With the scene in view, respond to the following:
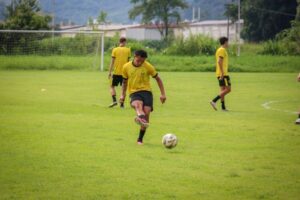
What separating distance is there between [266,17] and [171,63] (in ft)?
159

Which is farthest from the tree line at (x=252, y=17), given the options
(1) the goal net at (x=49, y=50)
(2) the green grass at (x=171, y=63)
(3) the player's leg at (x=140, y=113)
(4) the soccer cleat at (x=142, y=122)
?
(4) the soccer cleat at (x=142, y=122)

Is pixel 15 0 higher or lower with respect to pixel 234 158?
higher

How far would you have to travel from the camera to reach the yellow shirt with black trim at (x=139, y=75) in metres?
12.9

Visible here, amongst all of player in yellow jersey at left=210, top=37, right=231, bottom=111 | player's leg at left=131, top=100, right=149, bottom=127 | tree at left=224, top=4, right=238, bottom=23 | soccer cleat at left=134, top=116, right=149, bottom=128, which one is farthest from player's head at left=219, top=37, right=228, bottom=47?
tree at left=224, top=4, right=238, bottom=23

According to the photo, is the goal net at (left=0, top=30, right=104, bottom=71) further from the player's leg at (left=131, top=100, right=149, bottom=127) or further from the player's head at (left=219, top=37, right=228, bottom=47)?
the player's leg at (left=131, top=100, right=149, bottom=127)

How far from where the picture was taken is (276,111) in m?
19.2

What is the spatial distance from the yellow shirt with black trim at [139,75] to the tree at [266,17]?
78.5 meters

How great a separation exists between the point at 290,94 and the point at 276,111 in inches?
258

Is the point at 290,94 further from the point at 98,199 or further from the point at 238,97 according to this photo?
the point at 98,199

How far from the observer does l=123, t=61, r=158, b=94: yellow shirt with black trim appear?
1288 cm

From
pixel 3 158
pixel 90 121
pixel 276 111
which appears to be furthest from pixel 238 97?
pixel 3 158

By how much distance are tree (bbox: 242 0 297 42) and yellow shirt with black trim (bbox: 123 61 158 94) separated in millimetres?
78513

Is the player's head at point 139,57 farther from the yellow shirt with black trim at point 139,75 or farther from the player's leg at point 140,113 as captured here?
the player's leg at point 140,113

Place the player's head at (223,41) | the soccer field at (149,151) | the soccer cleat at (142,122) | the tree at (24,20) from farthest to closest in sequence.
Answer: the tree at (24,20) → the player's head at (223,41) → the soccer cleat at (142,122) → the soccer field at (149,151)
